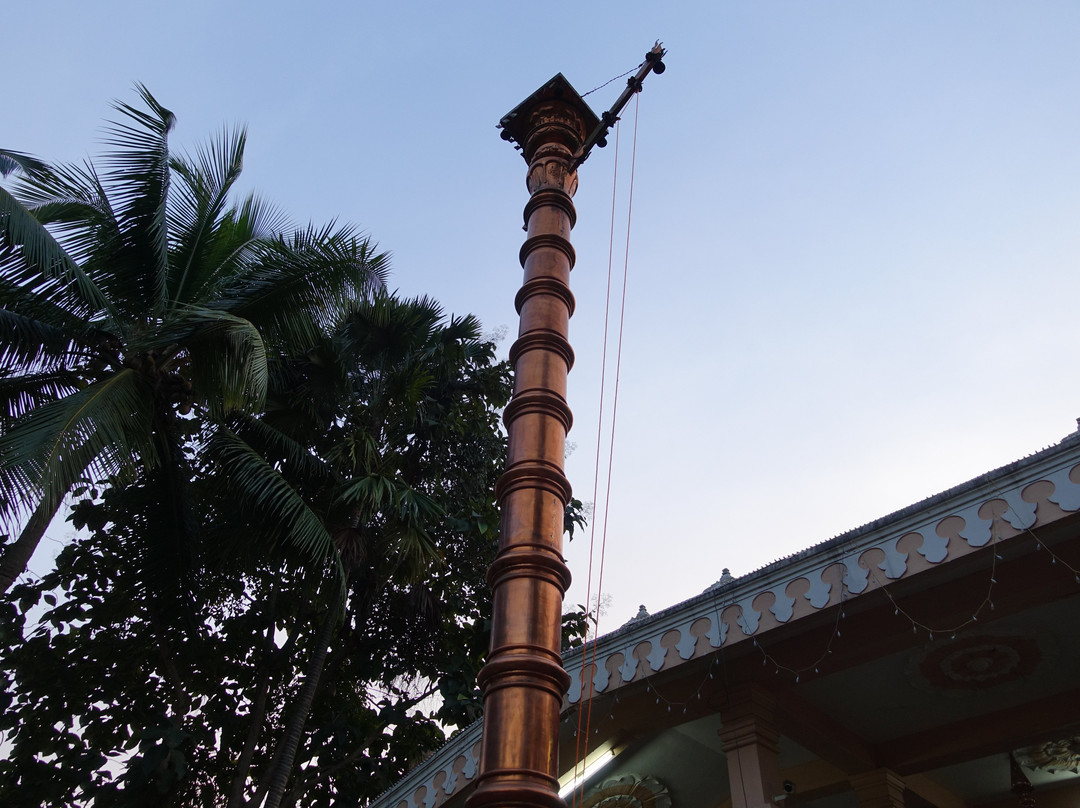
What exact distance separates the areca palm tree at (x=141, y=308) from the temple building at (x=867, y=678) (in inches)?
160

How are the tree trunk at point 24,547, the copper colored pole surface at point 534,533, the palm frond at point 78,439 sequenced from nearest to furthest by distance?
1. the copper colored pole surface at point 534,533
2. the palm frond at point 78,439
3. the tree trunk at point 24,547

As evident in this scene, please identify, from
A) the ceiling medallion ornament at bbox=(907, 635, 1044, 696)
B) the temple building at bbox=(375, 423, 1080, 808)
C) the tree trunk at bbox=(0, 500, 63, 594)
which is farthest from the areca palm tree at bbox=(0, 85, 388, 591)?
the ceiling medallion ornament at bbox=(907, 635, 1044, 696)

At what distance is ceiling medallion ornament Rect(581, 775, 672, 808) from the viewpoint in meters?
10.3

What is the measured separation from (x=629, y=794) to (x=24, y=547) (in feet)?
22.3

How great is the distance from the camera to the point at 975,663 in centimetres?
859

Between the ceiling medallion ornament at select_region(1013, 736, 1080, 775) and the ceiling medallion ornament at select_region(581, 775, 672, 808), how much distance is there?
3779 mm

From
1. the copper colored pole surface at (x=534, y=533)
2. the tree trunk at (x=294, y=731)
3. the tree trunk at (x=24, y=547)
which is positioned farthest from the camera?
the tree trunk at (x=294, y=731)

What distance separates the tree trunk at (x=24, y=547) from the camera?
897cm

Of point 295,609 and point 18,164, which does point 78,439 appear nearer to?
point 18,164

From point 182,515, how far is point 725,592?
20.8 ft

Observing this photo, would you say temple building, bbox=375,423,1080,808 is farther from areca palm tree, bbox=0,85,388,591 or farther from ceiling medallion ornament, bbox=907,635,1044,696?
areca palm tree, bbox=0,85,388,591

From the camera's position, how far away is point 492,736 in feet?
10.9

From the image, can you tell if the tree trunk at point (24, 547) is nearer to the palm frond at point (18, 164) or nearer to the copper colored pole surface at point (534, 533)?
the palm frond at point (18, 164)

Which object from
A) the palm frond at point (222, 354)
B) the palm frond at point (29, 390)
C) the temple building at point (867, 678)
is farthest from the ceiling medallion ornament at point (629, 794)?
the palm frond at point (29, 390)
